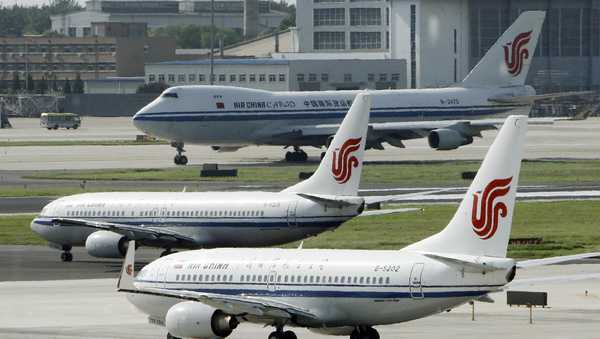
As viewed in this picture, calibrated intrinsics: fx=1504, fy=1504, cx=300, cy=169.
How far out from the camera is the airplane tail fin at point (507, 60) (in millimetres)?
118062

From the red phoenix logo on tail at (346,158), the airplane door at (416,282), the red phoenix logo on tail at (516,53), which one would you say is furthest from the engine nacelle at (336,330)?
the red phoenix logo on tail at (516,53)

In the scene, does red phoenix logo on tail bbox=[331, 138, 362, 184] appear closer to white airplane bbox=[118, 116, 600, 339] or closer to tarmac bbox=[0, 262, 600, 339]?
tarmac bbox=[0, 262, 600, 339]

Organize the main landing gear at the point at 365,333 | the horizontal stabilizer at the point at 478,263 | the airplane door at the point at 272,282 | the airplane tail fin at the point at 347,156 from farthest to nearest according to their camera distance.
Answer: the airplane tail fin at the point at 347,156 < the airplane door at the point at 272,282 < the main landing gear at the point at 365,333 < the horizontal stabilizer at the point at 478,263

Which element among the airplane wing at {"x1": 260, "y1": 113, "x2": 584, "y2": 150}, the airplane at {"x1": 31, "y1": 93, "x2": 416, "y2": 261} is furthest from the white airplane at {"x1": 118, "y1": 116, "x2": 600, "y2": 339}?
the airplane wing at {"x1": 260, "y1": 113, "x2": 584, "y2": 150}

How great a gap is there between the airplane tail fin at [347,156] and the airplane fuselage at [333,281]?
13.3 m

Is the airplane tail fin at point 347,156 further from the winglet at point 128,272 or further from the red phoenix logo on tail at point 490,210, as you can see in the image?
the winglet at point 128,272

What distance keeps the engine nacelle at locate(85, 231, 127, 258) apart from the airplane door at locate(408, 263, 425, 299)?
22.7 meters

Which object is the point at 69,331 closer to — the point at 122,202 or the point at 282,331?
the point at 282,331

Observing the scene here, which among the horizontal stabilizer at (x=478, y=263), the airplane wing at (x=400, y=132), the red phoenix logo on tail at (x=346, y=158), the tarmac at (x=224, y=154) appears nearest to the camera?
the horizontal stabilizer at (x=478, y=263)

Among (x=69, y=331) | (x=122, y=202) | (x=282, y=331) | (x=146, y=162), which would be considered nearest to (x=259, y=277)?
(x=282, y=331)

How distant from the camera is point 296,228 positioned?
55969 mm

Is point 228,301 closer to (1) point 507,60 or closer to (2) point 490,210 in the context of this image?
(2) point 490,210

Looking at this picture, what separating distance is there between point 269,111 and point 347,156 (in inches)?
2323

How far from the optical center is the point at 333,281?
3862cm
